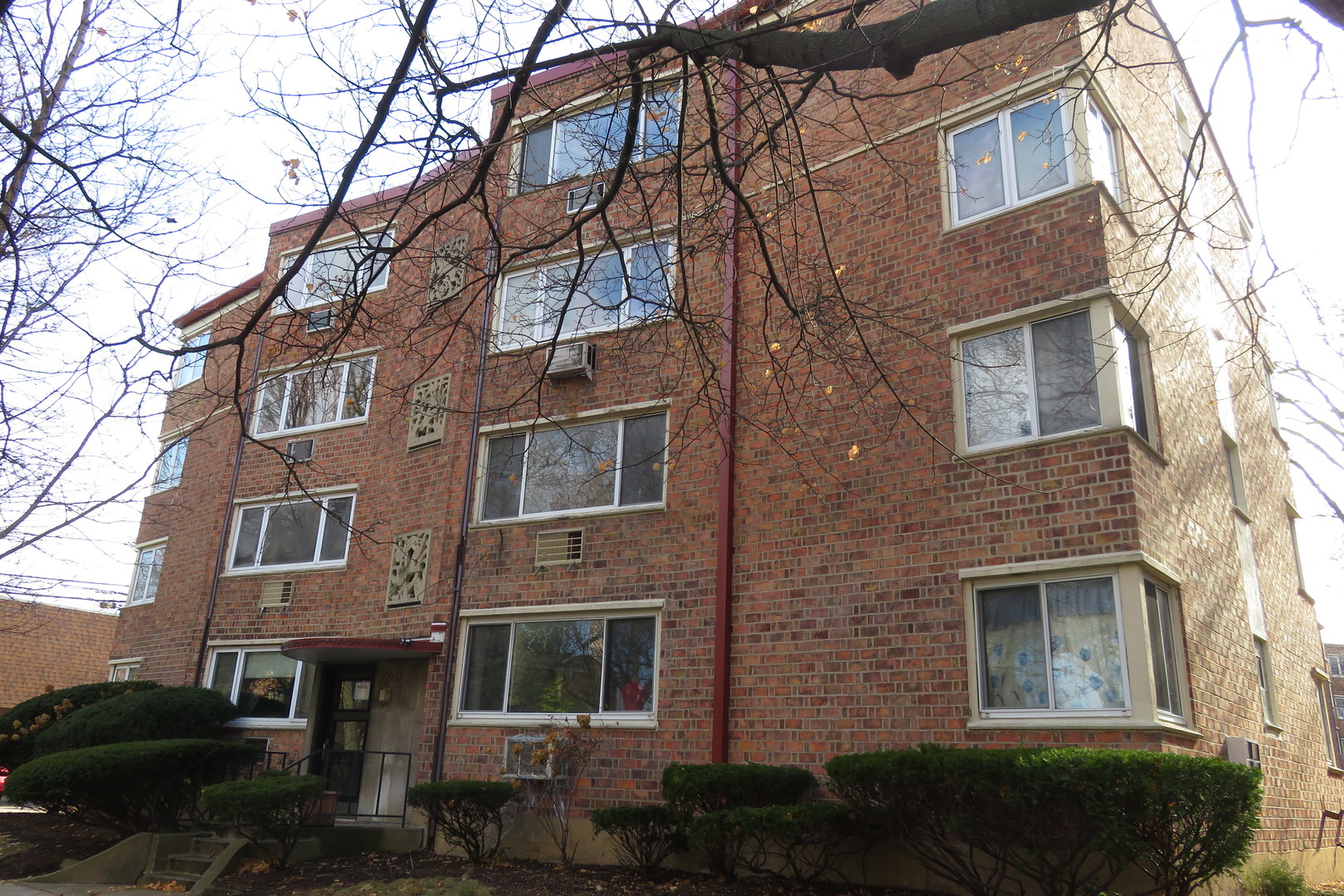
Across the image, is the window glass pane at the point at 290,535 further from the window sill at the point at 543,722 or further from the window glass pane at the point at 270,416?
the window sill at the point at 543,722

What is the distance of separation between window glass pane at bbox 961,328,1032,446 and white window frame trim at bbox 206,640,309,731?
1049 centimetres

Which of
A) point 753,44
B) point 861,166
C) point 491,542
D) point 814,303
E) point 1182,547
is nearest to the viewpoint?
point 753,44

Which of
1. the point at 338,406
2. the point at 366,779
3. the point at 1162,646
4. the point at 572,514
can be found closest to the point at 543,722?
the point at 572,514

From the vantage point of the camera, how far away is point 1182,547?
404 inches

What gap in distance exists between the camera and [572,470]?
13383 mm

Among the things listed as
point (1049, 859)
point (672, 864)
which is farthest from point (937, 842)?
point (672, 864)

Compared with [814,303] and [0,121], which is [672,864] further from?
[0,121]

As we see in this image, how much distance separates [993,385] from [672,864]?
6.08 metres

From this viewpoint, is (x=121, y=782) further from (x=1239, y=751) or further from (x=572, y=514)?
(x=1239, y=751)

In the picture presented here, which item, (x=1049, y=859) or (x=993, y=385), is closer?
(x=1049, y=859)

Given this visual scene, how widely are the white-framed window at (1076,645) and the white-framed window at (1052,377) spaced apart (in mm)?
1438

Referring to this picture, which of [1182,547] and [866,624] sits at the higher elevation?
[1182,547]

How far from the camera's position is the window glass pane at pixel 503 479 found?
545 inches

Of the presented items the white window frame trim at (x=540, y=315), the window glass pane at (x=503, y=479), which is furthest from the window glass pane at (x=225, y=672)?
the white window frame trim at (x=540, y=315)
